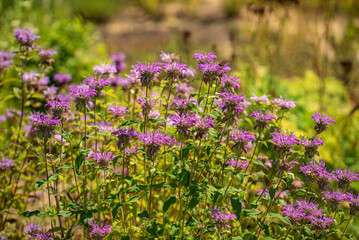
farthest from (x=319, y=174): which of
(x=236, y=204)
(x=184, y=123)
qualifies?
(x=184, y=123)

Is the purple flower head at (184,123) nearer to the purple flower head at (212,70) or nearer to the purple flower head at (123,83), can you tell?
the purple flower head at (212,70)

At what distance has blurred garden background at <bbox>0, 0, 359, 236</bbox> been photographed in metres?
4.02

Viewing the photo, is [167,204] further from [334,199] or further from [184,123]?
[334,199]

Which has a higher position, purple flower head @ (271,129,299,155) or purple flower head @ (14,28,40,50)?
purple flower head @ (14,28,40,50)

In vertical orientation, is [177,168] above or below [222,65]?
below

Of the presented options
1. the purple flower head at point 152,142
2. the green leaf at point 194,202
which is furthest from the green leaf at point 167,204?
the purple flower head at point 152,142

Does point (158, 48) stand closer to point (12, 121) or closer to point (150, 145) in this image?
point (12, 121)

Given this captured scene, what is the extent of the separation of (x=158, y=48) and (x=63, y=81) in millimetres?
4365

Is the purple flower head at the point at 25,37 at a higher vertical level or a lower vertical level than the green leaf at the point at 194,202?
higher

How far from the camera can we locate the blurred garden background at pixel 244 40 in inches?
158

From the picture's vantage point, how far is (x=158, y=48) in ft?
23.4

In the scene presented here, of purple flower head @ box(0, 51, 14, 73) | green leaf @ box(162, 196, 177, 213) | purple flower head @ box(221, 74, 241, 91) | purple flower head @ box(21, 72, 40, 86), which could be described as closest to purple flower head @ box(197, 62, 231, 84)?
purple flower head @ box(221, 74, 241, 91)

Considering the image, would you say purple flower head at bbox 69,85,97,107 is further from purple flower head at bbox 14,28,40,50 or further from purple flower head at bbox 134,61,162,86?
purple flower head at bbox 14,28,40,50

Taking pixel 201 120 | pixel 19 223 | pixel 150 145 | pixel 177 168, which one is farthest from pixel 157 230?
pixel 19 223
